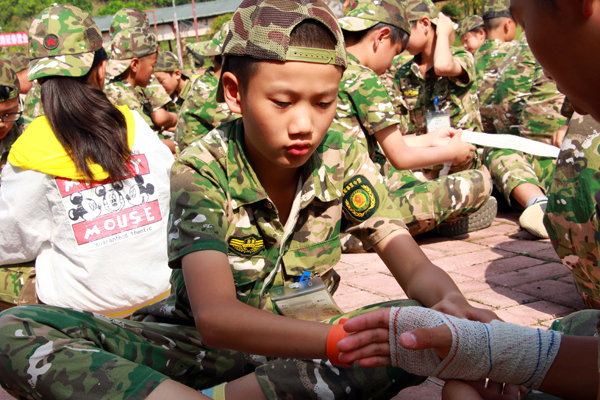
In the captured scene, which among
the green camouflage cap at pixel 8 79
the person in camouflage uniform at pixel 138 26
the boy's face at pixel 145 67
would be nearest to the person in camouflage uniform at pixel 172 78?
the person in camouflage uniform at pixel 138 26

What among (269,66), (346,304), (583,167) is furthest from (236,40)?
(346,304)

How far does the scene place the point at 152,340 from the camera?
1.71 m

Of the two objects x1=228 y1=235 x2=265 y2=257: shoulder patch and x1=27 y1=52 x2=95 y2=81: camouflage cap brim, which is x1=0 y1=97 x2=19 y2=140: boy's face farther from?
x1=228 y1=235 x2=265 y2=257: shoulder patch

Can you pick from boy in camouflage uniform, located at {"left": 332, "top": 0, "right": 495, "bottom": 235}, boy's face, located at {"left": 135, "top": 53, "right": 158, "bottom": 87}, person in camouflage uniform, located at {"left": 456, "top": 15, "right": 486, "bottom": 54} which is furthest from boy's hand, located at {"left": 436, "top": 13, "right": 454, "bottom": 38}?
person in camouflage uniform, located at {"left": 456, "top": 15, "right": 486, "bottom": 54}

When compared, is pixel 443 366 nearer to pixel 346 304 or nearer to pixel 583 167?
pixel 583 167

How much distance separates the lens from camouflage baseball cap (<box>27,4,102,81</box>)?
2605mm

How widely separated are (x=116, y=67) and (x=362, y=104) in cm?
340

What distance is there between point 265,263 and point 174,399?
56cm

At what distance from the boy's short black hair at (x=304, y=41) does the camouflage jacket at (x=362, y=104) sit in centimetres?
162

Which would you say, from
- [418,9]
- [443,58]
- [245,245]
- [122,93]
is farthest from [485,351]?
[122,93]

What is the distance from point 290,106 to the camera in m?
1.57

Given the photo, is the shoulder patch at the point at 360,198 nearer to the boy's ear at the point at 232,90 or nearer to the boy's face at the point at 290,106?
the boy's face at the point at 290,106

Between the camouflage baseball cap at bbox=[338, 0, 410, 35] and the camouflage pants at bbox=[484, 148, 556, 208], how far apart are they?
1505mm

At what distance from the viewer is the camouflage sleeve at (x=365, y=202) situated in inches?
72.8
